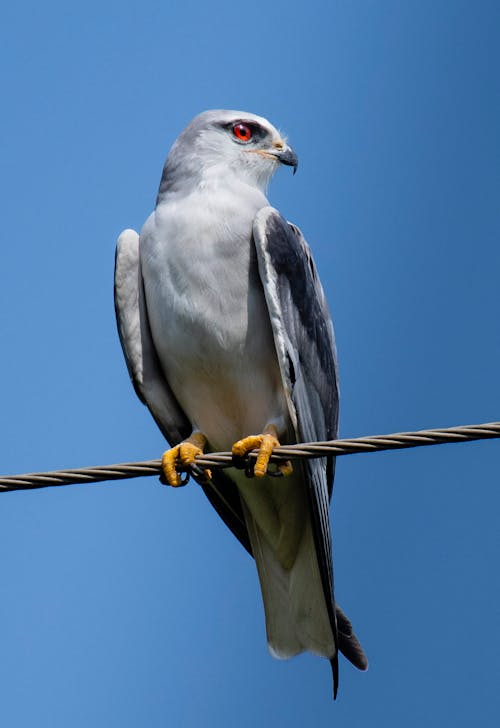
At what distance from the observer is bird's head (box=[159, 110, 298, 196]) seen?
527 cm

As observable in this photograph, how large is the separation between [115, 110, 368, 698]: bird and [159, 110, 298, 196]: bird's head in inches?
0.9

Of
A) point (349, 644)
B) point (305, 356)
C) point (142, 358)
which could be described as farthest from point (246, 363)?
point (349, 644)

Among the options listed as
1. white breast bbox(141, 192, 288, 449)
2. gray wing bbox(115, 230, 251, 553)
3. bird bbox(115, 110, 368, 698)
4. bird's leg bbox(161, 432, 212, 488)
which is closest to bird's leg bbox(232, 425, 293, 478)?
bird bbox(115, 110, 368, 698)

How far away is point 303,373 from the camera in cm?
478

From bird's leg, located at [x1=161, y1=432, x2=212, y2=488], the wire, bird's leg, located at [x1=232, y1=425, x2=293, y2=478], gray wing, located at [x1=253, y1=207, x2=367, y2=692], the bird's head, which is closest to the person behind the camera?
the wire

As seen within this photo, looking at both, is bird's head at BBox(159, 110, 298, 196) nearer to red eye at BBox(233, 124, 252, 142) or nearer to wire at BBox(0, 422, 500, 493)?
red eye at BBox(233, 124, 252, 142)

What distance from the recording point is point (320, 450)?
11.5 feet

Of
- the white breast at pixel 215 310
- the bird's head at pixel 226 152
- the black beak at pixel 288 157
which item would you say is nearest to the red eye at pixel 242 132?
the bird's head at pixel 226 152

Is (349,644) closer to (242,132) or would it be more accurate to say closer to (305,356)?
(305,356)

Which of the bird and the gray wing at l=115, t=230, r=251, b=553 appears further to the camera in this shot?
the gray wing at l=115, t=230, r=251, b=553

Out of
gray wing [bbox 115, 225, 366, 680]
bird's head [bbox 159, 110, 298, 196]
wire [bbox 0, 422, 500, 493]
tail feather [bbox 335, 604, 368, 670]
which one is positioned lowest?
tail feather [bbox 335, 604, 368, 670]

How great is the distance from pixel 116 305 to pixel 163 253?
336 millimetres

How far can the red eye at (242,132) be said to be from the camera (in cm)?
557

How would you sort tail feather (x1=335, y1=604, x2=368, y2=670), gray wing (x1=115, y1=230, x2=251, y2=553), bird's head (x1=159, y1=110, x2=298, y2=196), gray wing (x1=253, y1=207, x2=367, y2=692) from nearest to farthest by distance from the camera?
gray wing (x1=253, y1=207, x2=367, y2=692) < tail feather (x1=335, y1=604, x2=368, y2=670) < gray wing (x1=115, y1=230, x2=251, y2=553) < bird's head (x1=159, y1=110, x2=298, y2=196)
